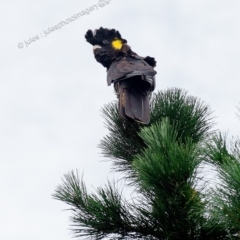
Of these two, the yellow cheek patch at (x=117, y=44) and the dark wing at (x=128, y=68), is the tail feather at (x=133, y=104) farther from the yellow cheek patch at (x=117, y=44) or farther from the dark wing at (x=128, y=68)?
the yellow cheek patch at (x=117, y=44)

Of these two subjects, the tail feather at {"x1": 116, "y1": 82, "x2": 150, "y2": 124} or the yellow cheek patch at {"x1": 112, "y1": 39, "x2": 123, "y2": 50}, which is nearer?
the tail feather at {"x1": 116, "y1": 82, "x2": 150, "y2": 124}

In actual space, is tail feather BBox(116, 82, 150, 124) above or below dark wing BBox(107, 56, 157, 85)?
below

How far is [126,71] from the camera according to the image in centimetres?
356

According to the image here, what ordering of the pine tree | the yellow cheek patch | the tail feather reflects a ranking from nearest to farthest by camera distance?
the pine tree
the tail feather
the yellow cheek patch

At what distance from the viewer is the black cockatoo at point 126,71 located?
11.2 ft

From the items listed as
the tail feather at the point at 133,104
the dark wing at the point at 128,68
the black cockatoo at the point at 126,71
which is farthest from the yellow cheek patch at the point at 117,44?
the tail feather at the point at 133,104

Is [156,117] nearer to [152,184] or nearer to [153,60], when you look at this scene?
[153,60]

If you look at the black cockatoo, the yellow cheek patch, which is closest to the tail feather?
the black cockatoo

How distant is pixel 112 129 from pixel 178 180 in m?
0.87

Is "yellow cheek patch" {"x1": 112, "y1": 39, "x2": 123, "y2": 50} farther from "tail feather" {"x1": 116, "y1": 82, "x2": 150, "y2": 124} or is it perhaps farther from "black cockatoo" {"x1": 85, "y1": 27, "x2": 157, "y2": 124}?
"tail feather" {"x1": 116, "y1": 82, "x2": 150, "y2": 124}

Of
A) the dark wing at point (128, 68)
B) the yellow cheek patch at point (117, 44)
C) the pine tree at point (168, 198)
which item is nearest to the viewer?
the pine tree at point (168, 198)

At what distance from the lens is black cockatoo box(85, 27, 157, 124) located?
3.41 meters

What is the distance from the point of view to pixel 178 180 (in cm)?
284

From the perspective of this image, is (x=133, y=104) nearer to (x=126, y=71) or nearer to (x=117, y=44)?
(x=126, y=71)
